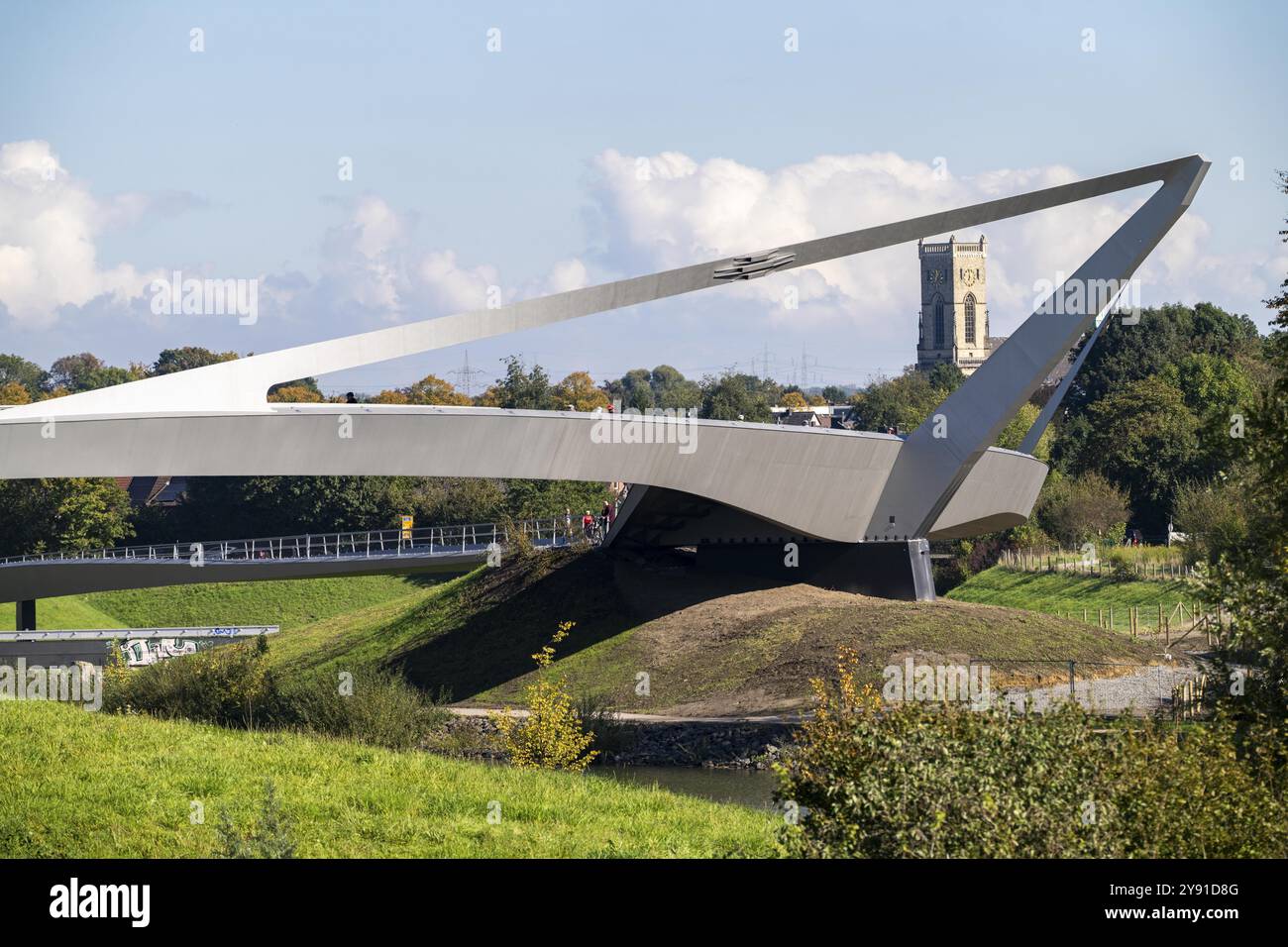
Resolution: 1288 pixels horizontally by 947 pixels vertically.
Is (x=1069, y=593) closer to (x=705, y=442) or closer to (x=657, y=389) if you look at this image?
(x=705, y=442)

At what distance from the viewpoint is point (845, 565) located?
1476 inches

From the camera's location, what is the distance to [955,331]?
643 feet

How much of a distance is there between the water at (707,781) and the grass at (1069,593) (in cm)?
2148

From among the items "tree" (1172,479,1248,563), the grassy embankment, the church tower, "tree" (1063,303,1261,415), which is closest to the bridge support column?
the grassy embankment

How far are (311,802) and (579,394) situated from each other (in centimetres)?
11992

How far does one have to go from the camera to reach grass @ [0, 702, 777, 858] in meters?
12.3

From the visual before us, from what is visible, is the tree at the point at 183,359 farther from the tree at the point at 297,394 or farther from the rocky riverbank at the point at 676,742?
the rocky riverbank at the point at 676,742

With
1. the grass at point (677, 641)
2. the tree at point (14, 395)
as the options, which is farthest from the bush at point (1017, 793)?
the tree at point (14, 395)

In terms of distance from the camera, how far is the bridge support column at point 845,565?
36.5 metres

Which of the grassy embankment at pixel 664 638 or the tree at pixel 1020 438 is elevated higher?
the tree at pixel 1020 438

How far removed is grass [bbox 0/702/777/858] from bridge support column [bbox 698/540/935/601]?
20.1 metres

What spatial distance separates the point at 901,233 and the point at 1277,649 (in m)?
17.4

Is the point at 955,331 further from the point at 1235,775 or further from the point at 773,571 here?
the point at 1235,775
